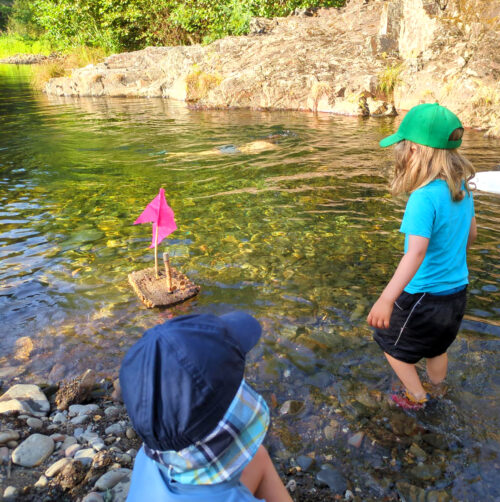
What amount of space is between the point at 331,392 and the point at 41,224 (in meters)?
4.65

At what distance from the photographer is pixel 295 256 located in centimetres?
470

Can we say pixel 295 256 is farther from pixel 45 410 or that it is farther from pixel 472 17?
pixel 472 17

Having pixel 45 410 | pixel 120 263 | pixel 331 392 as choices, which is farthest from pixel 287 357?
pixel 120 263

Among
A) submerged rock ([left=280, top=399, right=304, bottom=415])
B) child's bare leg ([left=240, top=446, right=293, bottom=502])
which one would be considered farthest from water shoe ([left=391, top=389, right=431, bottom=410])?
child's bare leg ([left=240, top=446, right=293, bottom=502])

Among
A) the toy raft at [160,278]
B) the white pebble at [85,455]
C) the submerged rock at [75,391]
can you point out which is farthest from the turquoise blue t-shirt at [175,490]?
the toy raft at [160,278]

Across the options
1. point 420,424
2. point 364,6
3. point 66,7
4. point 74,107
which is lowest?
point 420,424

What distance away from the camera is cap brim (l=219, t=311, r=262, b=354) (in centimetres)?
137

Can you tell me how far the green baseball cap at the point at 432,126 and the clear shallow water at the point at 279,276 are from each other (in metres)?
1.59

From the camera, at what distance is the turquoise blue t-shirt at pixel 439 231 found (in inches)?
85.9

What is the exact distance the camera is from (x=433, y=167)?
2.22 metres

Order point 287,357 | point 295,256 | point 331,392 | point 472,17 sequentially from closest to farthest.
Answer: point 331,392 < point 287,357 < point 295,256 < point 472,17

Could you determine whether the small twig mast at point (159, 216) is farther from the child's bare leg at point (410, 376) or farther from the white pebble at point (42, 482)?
the child's bare leg at point (410, 376)

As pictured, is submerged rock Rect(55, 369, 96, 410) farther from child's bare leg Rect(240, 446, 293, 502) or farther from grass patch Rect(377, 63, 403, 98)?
grass patch Rect(377, 63, 403, 98)

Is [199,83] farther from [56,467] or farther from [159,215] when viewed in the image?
[56,467]
